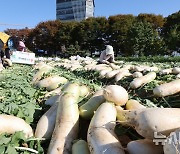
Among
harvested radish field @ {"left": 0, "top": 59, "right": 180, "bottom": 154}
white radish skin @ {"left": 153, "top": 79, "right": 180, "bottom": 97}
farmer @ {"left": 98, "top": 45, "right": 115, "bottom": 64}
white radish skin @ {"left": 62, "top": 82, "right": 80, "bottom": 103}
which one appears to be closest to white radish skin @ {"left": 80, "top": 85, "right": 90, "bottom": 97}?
harvested radish field @ {"left": 0, "top": 59, "right": 180, "bottom": 154}

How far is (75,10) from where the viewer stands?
105 m

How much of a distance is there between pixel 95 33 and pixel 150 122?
174ft

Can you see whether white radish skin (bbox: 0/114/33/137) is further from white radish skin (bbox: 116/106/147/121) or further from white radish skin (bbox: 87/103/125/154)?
white radish skin (bbox: 116/106/147/121)

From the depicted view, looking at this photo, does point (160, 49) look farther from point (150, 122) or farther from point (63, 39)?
point (150, 122)

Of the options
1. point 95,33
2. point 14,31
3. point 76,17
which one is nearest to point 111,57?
point 95,33

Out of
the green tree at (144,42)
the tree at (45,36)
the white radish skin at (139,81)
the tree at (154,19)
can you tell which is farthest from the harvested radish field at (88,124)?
the tree at (45,36)

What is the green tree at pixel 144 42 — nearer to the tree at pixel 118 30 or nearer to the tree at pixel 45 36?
the tree at pixel 118 30

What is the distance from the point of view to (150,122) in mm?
2188

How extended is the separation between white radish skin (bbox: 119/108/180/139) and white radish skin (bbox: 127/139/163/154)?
64mm

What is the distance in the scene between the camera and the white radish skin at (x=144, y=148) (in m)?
2.06

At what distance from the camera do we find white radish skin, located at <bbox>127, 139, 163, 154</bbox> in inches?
81.0

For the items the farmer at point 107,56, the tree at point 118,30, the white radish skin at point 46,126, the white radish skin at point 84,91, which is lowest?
the white radish skin at point 46,126

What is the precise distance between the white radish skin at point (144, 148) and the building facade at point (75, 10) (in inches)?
3973

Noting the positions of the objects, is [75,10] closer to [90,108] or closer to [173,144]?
[90,108]
